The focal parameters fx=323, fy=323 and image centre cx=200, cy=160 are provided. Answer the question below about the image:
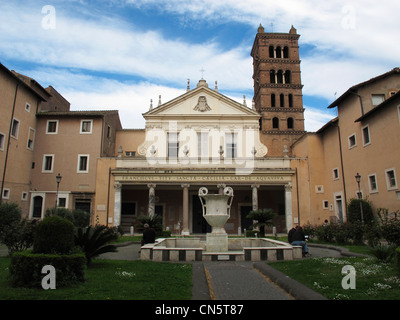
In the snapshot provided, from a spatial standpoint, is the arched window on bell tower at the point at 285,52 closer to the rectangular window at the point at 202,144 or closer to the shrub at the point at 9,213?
the rectangular window at the point at 202,144

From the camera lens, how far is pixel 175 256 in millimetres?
11242

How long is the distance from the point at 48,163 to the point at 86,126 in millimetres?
4714

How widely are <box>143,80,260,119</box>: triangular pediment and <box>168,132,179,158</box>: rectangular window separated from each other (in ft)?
6.12

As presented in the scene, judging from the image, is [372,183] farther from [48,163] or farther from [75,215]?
[48,163]

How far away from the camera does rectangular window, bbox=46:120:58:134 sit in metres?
29.6

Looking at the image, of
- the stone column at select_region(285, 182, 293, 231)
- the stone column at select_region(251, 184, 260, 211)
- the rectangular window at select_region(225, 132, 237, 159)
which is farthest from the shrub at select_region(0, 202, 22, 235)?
the stone column at select_region(285, 182, 293, 231)

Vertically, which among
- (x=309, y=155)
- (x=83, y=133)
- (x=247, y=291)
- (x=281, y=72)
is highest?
(x=281, y=72)

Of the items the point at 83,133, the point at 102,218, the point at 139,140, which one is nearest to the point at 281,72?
the point at 139,140

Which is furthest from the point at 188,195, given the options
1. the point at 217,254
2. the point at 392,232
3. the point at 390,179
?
the point at 392,232

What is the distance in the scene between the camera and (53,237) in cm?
721

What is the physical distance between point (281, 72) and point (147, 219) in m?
31.5

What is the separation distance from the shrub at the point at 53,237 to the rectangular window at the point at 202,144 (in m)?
23.9

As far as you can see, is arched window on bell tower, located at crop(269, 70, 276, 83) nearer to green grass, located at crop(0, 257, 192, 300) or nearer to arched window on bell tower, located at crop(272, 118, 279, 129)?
arched window on bell tower, located at crop(272, 118, 279, 129)
